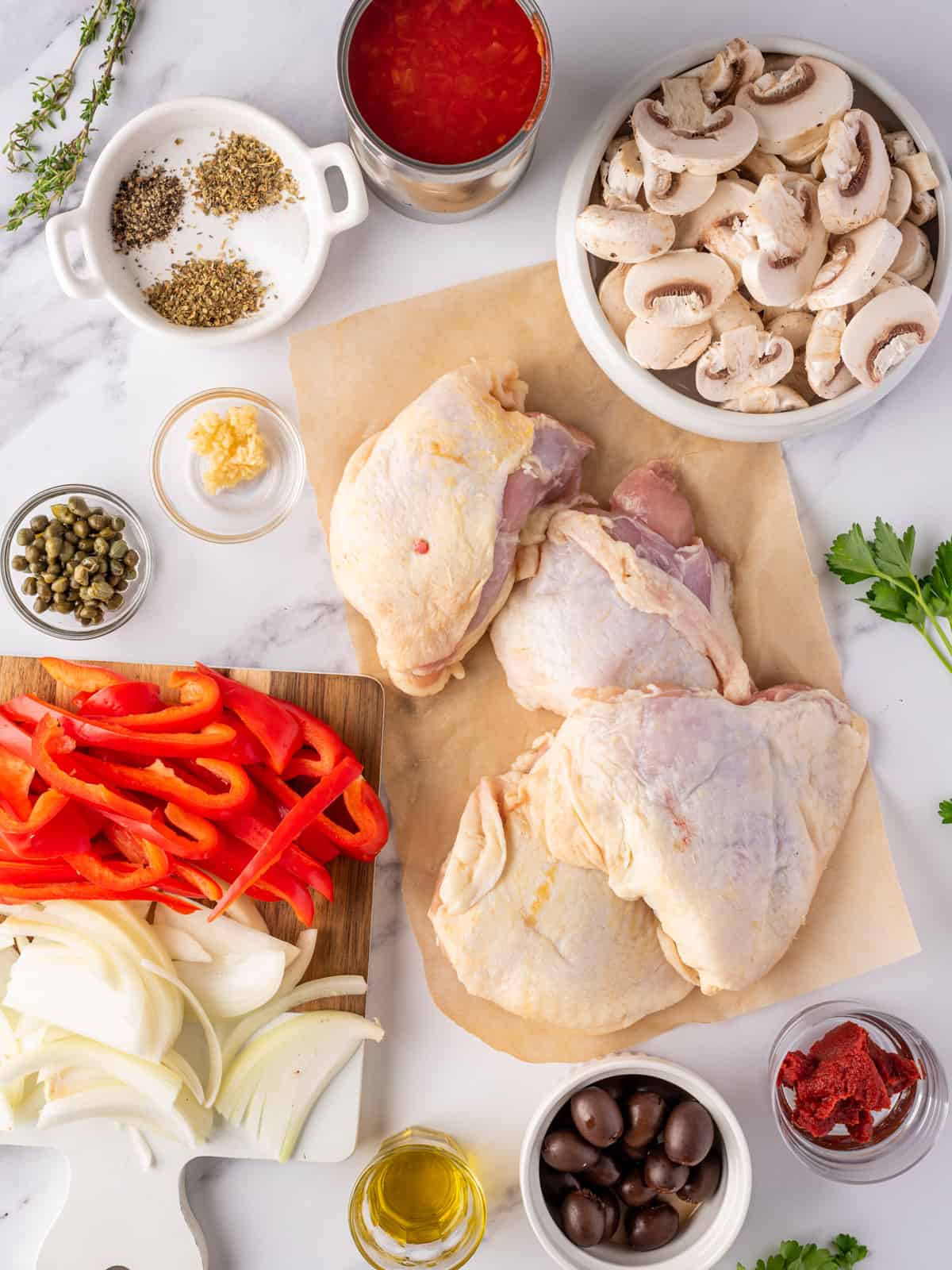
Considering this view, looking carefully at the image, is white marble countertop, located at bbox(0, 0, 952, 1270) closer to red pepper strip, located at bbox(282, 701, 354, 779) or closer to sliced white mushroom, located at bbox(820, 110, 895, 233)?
red pepper strip, located at bbox(282, 701, 354, 779)

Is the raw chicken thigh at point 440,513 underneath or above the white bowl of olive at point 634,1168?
above

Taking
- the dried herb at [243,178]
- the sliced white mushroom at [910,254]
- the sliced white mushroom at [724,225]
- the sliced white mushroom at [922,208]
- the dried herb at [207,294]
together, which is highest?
the dried herb at [243,178]

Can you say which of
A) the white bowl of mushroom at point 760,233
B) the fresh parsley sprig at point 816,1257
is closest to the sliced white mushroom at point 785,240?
the white bowl of mushroom at point 760,233

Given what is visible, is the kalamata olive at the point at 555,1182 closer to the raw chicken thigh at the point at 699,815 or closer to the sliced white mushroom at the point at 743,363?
the raw chicken thigh at the point at 699,815

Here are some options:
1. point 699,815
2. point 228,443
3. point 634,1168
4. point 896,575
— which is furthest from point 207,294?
point 634,1168

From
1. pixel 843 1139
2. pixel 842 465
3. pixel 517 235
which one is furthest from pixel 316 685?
pixel 843 1139

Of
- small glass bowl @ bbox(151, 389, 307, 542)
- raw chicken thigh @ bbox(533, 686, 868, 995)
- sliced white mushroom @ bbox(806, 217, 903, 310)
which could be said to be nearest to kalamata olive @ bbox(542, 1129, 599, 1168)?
raw chicken thigh @ bbox(533, 686, 868, 995)

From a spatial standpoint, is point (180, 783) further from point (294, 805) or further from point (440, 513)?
point (440, 513)
